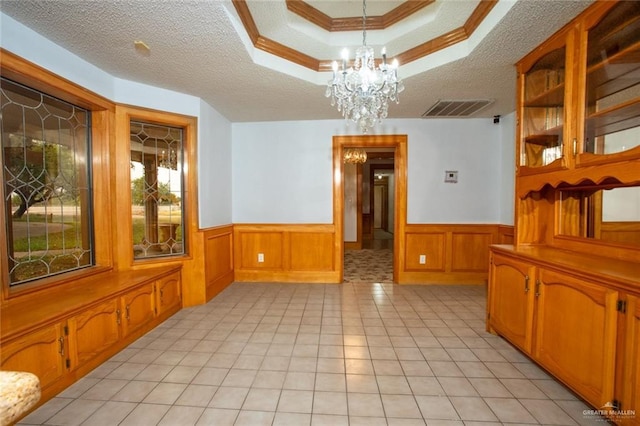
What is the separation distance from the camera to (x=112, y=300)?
7.13 feet

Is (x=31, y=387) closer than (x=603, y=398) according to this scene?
Yes

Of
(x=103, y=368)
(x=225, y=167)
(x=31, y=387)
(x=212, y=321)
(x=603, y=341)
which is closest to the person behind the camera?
(x=31, y=387)

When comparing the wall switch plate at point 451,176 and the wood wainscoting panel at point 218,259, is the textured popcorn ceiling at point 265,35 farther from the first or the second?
the wood wainscoting panel at point 218,259

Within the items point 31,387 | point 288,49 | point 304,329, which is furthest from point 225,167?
point 31,387

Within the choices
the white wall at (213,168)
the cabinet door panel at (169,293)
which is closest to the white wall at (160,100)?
the white wall at (213,168)

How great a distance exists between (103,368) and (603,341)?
3.22 meters

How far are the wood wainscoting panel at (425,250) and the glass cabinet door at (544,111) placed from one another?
1.86 meters

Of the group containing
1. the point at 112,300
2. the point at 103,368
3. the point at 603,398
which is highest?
the point at 112,300

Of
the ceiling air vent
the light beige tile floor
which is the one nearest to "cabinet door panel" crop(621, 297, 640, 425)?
the light beige tile floor

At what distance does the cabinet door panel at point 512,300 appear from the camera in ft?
6.57

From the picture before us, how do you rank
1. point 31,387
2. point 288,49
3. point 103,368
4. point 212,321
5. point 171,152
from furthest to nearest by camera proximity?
point 171,152 → point 212,321 → point 288,49 → point 103,368 → point 31,387

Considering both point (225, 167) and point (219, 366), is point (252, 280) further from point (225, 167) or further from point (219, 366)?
point (219, 366)

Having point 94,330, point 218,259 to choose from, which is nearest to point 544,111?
point 218,259

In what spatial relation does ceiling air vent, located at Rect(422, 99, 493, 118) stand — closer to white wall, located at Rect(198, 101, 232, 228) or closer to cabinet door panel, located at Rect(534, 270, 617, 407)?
cabinet door panel, located at Rect(534, 270, 617, 407)
